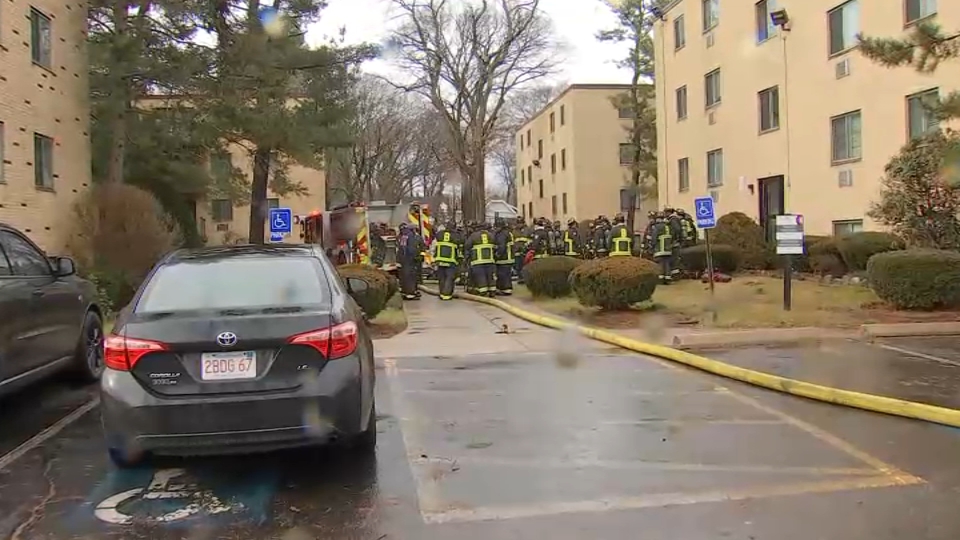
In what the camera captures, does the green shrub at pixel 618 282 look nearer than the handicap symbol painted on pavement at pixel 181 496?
No

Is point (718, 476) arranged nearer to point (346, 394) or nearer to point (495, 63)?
point (346, 394)

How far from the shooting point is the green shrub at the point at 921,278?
1243 centimetres

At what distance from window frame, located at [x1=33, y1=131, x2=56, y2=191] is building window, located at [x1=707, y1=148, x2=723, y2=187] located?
18.8m

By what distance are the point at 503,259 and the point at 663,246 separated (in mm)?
3461

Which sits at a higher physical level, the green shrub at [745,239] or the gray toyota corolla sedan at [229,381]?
the green shrub at [745,239]

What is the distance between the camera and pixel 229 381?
511 cm

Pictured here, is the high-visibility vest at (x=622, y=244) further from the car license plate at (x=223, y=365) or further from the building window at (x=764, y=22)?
the car license plate at (x=223, y=365)

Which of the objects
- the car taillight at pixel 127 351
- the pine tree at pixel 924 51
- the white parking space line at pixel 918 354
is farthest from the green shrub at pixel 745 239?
the car taillight at pixel 127 351

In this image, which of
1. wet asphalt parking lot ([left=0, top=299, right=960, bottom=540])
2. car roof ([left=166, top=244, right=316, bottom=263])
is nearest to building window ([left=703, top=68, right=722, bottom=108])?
wet asphalt parking lot ([left=0, top=299, right=960, bottom=540])

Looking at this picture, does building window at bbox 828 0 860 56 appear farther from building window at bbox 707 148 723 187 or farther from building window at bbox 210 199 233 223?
building window at bbox 210 199 233 223

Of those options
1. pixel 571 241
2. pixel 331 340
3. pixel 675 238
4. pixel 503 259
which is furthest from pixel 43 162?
pixel 331 340

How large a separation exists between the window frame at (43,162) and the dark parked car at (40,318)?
428 inches

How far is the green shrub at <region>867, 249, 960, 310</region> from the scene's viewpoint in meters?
12.4

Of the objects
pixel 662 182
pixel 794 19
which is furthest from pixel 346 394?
pixel 662 182
